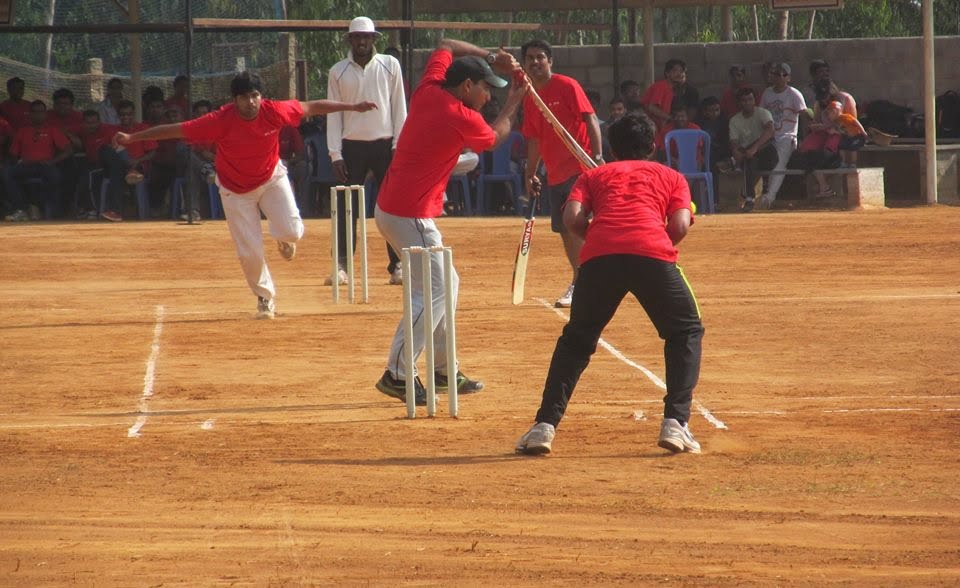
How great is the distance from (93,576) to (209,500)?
1259 millimetres

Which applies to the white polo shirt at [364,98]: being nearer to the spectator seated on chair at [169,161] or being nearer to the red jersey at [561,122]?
the red jersey at [561,122]

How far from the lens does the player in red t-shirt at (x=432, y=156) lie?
9266 millimetres

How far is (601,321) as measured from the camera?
8016 millimetres

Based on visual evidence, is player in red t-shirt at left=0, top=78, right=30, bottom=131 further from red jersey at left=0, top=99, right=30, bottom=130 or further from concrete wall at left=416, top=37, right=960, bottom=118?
concrete wall at left=416, top=37, right=960, bottom=118

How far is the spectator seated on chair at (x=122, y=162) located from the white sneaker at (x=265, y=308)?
399 inches

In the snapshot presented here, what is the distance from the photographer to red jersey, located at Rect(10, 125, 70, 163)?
2352 centimetres

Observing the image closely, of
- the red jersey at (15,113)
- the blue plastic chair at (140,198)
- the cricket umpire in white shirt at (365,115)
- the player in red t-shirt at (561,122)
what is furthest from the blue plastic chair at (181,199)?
the player in red t-shirt at (561,122)

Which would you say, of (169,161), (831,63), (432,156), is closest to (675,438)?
(432,156)

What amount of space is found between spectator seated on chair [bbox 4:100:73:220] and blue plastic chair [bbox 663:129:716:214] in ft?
28.5

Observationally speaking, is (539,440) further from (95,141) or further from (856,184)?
(95,141)

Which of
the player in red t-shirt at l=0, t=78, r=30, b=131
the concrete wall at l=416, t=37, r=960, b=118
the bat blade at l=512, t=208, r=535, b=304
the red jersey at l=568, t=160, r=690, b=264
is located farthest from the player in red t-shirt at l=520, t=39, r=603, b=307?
the concrete wall at l=416, t=37, r=960, b=118

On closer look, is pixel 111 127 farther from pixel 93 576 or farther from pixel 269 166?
pixel 93 576

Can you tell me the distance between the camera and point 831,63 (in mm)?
26656

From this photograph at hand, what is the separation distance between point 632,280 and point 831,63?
64.8ft
